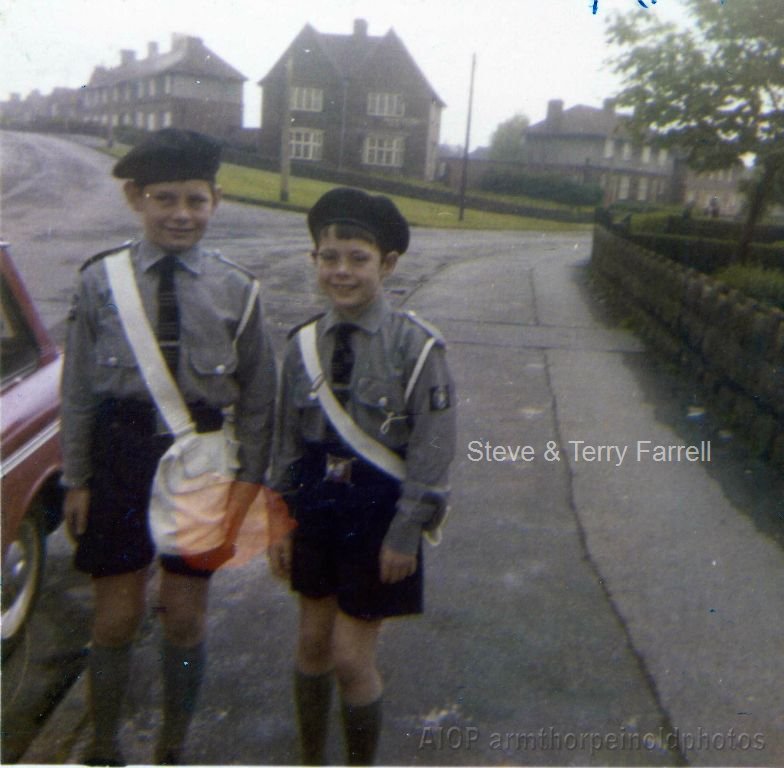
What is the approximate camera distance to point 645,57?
12562mm

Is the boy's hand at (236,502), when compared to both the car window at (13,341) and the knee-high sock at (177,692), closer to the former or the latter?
the knee-high sock at (177,692)

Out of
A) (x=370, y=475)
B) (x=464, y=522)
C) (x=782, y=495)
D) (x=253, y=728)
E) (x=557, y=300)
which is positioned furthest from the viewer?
(x=557, y=300)

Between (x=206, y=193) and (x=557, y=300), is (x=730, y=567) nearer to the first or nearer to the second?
(x=206, y=193)

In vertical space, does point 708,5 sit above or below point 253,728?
above

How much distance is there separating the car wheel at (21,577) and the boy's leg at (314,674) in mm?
1137

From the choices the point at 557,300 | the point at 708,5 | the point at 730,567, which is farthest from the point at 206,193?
the point at 557,300

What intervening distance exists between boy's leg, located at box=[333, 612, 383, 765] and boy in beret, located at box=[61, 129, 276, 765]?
0.42m

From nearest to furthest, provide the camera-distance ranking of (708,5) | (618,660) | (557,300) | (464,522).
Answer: (618,660), (464,522), (708,5), (557,300)

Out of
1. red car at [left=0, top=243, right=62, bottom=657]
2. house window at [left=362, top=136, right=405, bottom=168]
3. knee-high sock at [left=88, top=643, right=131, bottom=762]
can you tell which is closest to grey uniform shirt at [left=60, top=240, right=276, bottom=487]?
knee-high sock at [left=88, top=643, right=131, bottom=762]

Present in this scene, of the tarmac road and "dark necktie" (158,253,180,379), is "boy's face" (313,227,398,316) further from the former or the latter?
the tarmac road

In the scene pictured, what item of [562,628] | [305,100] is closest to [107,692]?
[562,628]

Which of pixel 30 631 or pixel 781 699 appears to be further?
pixel 30 631

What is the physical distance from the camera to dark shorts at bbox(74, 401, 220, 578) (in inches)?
85.2

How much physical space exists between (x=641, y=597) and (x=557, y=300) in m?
8.85
